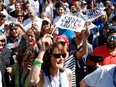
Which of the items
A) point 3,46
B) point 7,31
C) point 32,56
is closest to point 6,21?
point 7,31

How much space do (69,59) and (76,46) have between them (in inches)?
20.1

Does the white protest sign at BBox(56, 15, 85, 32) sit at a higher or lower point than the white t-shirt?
higher

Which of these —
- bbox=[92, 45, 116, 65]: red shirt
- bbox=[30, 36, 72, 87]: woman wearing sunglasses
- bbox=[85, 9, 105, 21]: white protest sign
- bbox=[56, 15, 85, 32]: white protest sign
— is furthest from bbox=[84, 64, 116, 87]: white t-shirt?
bbox=[85, 9, 105, 21]: white protest sign

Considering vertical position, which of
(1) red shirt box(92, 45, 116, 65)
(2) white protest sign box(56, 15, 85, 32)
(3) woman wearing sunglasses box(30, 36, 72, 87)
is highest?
(2) white protest sign box(56, 15, 85, 32)

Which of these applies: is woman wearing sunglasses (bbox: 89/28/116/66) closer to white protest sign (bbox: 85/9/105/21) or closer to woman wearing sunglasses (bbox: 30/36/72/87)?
white protest sign (bbox: 85/9/105/21)

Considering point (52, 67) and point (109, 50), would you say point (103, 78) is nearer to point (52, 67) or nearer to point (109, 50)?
point (52, 67)

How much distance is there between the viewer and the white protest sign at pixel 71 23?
534 centimetres

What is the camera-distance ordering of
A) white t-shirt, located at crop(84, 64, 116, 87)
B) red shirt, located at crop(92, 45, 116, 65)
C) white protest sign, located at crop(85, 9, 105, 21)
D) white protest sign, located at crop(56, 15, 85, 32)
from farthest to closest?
white protest sign, located at crop(85, 9, 105, 21)
white protest sign, located at crop(56, 15, 85, 32)
red shirt, located at crop(92, 45, 116, 65)
white t-shirt, located at crop(84, 64, 116, 87)

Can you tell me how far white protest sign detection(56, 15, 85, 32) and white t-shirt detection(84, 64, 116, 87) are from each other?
5.73 feet

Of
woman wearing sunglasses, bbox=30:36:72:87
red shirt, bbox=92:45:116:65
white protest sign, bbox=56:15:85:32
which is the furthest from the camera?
white protest sign, bbox=56:15:85:32

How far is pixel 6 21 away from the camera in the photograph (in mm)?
7082

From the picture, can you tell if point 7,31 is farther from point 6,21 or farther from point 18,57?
point 18,57

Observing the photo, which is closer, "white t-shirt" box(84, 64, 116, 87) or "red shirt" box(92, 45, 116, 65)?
"white t-shirt" box(84, 64, 116, 87)

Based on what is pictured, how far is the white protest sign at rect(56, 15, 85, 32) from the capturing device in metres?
5.34
